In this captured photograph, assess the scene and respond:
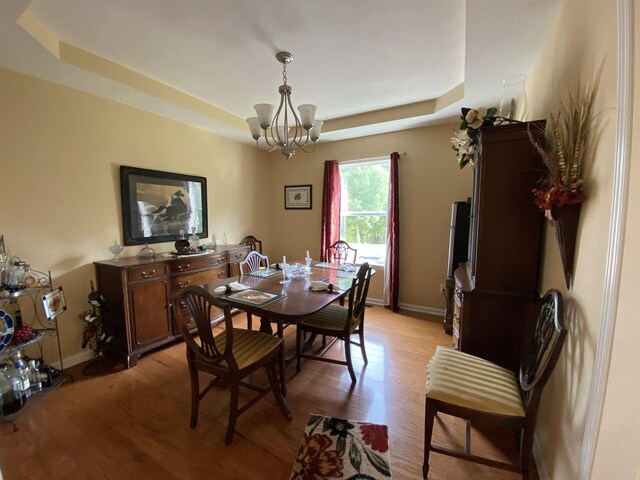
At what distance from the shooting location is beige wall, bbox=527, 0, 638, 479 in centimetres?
95

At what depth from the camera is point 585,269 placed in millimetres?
1102

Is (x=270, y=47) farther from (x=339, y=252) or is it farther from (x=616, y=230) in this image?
(x=339, y=252)

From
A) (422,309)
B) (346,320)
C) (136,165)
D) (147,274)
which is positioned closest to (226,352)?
(346,320)

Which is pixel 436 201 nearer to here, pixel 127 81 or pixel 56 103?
pixel 127 81

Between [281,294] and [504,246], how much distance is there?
1.54 meters

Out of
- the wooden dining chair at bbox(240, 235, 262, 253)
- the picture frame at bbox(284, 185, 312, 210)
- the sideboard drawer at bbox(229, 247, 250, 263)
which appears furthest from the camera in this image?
the picture frame at bbox(284, 185, 312, 210)

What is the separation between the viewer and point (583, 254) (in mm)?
1124

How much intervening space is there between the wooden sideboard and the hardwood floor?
0.24 meters

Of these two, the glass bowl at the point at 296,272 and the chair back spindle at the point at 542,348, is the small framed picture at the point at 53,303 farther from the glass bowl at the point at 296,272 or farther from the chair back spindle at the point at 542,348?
the chair back spindle at the point at 542,348

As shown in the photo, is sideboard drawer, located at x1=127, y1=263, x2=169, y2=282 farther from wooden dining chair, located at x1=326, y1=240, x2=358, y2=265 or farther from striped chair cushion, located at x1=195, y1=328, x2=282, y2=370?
wooden dining chair, located at x1=326, y1=240, x2=358, y2=265

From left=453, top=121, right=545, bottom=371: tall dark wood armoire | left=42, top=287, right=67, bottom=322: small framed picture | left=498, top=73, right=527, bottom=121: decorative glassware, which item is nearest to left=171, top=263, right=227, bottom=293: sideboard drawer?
left=42, top=287, right=67, bottom=322: small framed picture

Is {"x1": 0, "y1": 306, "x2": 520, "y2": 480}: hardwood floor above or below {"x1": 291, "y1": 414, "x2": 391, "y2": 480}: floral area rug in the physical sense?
below

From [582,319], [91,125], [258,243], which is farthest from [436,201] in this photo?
[91,125]

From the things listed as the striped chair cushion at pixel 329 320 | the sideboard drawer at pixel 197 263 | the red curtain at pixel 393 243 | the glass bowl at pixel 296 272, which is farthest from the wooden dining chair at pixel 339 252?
the sideboard drawer at pixel 197 263
